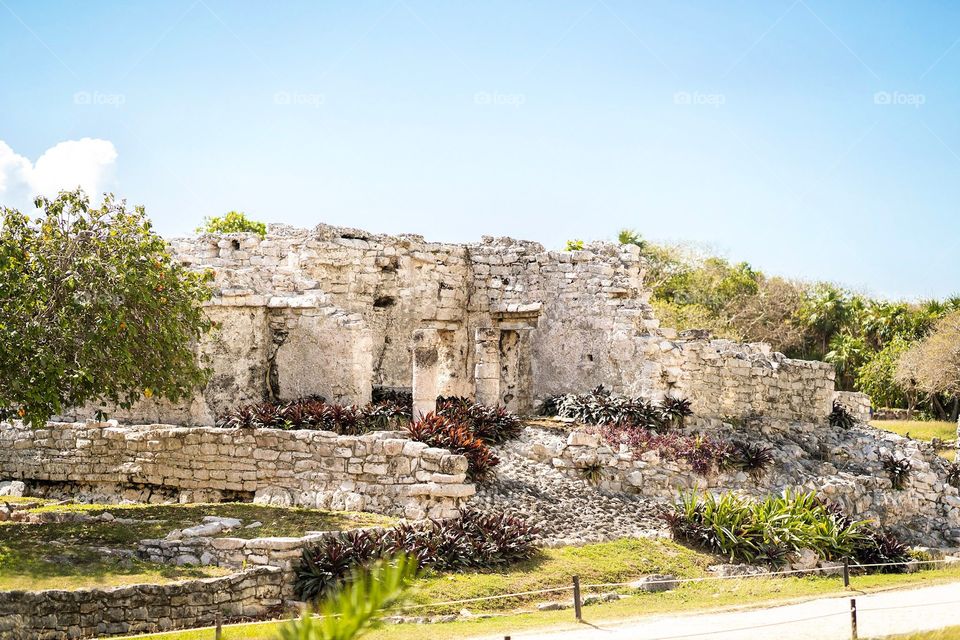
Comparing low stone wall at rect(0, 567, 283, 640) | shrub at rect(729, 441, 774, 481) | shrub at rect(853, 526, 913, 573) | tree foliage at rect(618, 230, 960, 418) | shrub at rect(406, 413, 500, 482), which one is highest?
tree foliage at rect(618, 230, 960, 418)

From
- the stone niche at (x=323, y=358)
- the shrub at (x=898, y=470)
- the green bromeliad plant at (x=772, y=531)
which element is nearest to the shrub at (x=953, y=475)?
the shrub at (x=898, y=470)

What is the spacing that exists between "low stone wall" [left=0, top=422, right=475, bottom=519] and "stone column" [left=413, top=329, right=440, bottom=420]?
3.04 metres

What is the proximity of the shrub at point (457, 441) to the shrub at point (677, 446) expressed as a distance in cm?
307

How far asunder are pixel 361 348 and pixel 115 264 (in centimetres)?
618

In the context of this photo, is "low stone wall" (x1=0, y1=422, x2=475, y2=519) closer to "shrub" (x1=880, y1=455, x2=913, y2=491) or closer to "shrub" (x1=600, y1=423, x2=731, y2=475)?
"shrub" (x1=600, y1=423, x2=731, y2=475)

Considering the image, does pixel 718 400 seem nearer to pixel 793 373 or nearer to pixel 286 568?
pixel 793 373

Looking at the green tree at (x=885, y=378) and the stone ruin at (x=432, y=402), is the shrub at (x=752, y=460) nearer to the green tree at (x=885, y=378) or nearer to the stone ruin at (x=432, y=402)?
the stone ruin at (x=432, y=402)

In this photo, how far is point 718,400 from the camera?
20.6 m

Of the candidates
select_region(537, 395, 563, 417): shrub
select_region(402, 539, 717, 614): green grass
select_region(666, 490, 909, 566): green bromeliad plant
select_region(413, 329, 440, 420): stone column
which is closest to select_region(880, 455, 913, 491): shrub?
select_region(666, 490, 909, 566): green bromeliad plant

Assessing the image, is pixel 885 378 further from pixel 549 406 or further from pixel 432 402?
pixel 432 402

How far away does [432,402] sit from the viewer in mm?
17953

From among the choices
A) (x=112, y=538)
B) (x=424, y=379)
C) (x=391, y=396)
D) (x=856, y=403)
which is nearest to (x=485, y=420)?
(x=424, y=379)

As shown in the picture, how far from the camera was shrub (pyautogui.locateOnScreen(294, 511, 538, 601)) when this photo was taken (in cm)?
1162

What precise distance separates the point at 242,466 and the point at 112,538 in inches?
110
